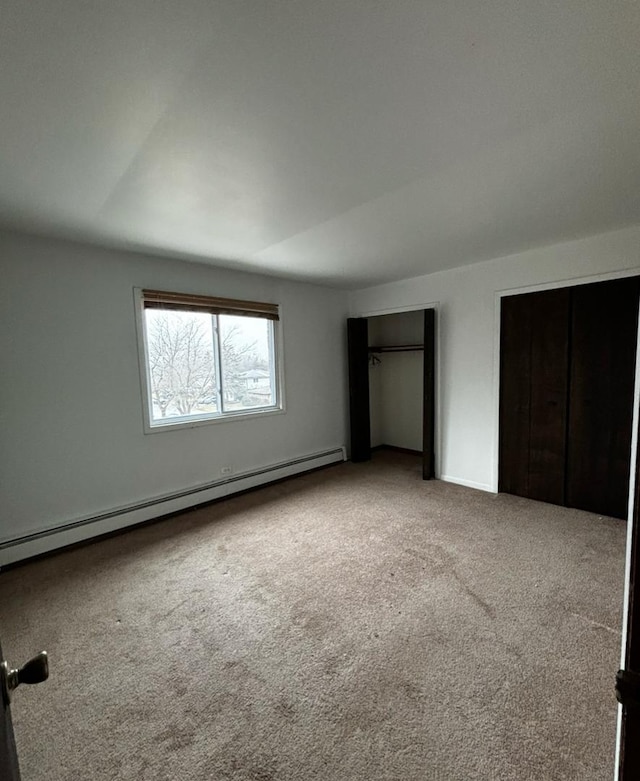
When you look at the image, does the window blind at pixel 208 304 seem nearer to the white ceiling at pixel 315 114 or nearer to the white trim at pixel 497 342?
the white ceiling at pixel 315 114

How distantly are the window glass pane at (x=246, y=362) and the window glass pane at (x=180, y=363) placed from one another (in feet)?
0.50

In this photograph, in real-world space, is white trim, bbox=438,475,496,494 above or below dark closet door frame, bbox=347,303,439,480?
below

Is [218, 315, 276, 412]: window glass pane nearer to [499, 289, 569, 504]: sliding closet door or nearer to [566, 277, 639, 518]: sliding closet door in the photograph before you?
[499, 289, 569, 504]: sliding closet door

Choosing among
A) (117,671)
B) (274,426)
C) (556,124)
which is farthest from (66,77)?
(274,426)

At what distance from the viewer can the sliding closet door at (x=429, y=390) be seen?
401 centimetres

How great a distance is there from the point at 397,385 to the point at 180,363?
3209 mm

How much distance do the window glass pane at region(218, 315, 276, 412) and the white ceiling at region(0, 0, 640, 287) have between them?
4.44 ft

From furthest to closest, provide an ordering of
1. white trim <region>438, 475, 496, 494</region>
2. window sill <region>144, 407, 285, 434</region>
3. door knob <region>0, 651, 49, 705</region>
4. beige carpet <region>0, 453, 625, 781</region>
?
white trim <region>438, 475, 496, 494</region>
window sill <region>144, 407, 285, 434</region>
beige carpet <region>0, 453, 625, 781</region>
door knob <region>0, 651, 49, 705</region>

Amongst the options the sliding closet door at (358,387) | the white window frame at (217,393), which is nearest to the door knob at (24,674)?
the white window frame at (217,393)

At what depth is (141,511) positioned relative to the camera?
10.5ft

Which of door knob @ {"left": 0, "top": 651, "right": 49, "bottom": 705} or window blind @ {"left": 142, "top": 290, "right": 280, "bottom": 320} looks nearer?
door knob @ {"left": 0, "top": 651, "right": 49, "bottom": 705}

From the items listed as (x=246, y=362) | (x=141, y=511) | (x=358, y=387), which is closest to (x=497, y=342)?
(x=358, y=387)

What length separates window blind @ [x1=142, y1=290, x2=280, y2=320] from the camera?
3.21 meters

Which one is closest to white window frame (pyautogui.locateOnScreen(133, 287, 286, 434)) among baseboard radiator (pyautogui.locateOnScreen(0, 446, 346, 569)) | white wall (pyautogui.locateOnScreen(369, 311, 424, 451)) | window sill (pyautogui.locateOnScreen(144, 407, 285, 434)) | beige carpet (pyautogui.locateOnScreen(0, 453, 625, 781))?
window sill (pyautogui.locateOnScreen(144, 407, 285, 434))
